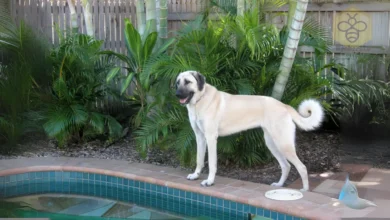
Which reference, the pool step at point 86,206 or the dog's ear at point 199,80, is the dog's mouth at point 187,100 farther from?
the pool step at point 86,206

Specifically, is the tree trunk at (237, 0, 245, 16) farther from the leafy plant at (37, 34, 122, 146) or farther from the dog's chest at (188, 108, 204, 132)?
the leafy plant at (37, 34, 122, 146)

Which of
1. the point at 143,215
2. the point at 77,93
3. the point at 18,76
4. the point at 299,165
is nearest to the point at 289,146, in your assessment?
the point at 299,165

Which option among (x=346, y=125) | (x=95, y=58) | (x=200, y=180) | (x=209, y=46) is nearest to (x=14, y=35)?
(x=95, y=58)

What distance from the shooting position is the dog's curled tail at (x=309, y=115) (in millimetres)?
5379

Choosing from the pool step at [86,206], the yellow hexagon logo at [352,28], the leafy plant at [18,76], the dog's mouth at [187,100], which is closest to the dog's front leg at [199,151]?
the dog's mouth at [187,100]

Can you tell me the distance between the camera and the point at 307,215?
4.62 metres

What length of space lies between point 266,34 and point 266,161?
1516 millimetres

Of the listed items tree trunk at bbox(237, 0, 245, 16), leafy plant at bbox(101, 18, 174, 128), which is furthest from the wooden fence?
tree trunk at bbox(237, 0, 245, 16)

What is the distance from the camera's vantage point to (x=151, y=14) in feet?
24.0

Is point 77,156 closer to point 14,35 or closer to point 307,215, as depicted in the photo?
point 14,35

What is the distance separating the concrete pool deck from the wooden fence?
2.38m

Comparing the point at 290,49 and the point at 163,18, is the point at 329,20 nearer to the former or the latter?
the point at 163,18

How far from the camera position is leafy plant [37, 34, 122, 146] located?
23.8ft

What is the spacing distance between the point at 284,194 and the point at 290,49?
61.8 inches
